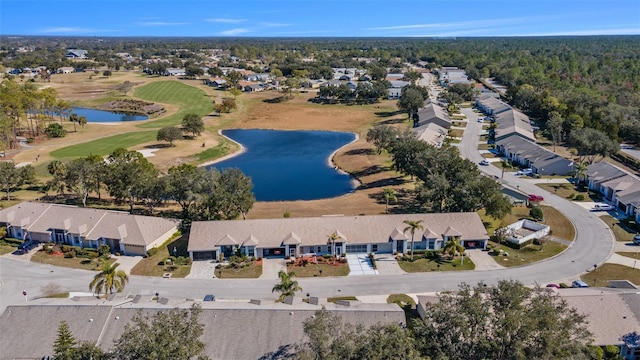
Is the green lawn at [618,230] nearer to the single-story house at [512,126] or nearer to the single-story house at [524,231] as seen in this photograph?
the single-story house at [524,231]

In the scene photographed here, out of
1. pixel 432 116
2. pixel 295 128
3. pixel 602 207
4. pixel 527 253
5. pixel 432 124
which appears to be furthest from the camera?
pixel 295 128

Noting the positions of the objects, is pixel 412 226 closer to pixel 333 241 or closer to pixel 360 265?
pixel 360 265

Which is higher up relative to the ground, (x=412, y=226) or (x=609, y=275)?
(x=412, y=226)

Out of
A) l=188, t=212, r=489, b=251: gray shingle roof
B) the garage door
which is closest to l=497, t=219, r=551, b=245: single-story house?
l=188, t=212, r=489, b=251: gray shingle roof

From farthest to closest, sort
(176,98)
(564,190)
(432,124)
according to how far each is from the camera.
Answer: (176,98) < (432,124) < (564,190)

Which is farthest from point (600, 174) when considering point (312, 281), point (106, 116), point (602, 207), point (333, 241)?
point (106, 116)

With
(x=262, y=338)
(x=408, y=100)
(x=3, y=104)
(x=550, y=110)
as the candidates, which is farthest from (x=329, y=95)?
(x=262, y=338)

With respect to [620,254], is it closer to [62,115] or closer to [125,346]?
[125,346]

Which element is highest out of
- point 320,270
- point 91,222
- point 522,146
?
point 522,146

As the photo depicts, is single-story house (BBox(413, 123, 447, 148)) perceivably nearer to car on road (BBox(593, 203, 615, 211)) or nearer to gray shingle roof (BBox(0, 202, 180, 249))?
car on road (BBox(593, 203, 615, 211))
